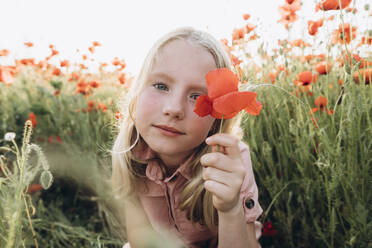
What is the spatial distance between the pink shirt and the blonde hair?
31 millimetres

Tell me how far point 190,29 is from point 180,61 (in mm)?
182

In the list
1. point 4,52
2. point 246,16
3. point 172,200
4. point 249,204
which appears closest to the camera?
point 249,204

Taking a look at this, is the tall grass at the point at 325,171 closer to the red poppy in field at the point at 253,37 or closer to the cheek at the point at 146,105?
the red poppy in field at the point at 253,37

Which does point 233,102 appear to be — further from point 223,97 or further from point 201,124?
point 201,124

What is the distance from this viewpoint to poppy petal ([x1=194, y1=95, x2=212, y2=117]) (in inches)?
19.2

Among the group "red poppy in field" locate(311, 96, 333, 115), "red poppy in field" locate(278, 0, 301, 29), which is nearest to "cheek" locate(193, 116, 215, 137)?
"red poppy in field" locate(311, 96, 333, 115)

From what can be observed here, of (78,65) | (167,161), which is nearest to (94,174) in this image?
(167,161)

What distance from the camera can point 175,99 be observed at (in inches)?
31.1

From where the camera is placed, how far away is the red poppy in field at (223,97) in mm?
463

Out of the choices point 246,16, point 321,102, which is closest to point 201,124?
point 321,102

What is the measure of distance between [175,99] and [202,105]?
0.99 feet

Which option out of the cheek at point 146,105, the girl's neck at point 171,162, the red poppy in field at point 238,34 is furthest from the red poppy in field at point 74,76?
the cheek at point 146,105

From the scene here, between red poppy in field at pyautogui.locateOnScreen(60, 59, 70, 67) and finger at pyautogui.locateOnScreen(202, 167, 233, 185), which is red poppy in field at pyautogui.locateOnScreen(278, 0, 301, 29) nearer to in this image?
finger at pyautogui.locateOnScreen(202, 167, 233, 185)

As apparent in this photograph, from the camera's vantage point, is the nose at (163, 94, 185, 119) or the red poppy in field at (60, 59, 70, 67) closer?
the nose at (163, 94, 185, 119)
